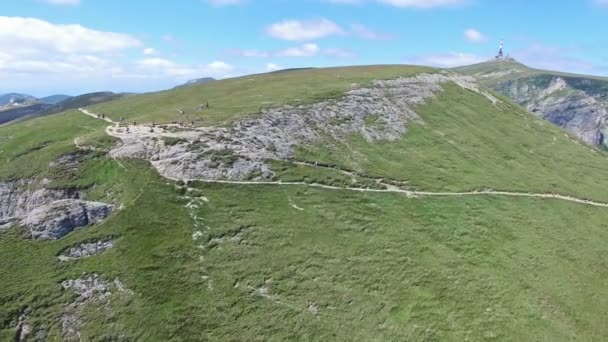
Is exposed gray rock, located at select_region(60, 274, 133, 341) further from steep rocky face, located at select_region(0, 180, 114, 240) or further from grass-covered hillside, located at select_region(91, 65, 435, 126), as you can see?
grass-covered hillside, located at select_region(91, 65, 435, 126)

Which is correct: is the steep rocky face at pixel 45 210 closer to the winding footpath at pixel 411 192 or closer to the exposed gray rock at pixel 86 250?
the exposed gray rock at pixel 86 250

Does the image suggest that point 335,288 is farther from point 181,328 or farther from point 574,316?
point 574,316

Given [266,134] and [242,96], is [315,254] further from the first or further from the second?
[242,96]

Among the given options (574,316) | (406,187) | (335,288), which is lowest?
(574,316)

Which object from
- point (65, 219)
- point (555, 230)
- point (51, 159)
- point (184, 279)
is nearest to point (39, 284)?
point (65, 219)

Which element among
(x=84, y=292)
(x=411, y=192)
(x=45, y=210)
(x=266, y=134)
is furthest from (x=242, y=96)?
(x=84, y=292)

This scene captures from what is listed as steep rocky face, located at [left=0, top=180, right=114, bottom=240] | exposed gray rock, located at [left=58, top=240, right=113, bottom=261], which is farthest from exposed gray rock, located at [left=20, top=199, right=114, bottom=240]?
exposed gray rock, located at [left=58, top=240, right=113, bottom=261]
